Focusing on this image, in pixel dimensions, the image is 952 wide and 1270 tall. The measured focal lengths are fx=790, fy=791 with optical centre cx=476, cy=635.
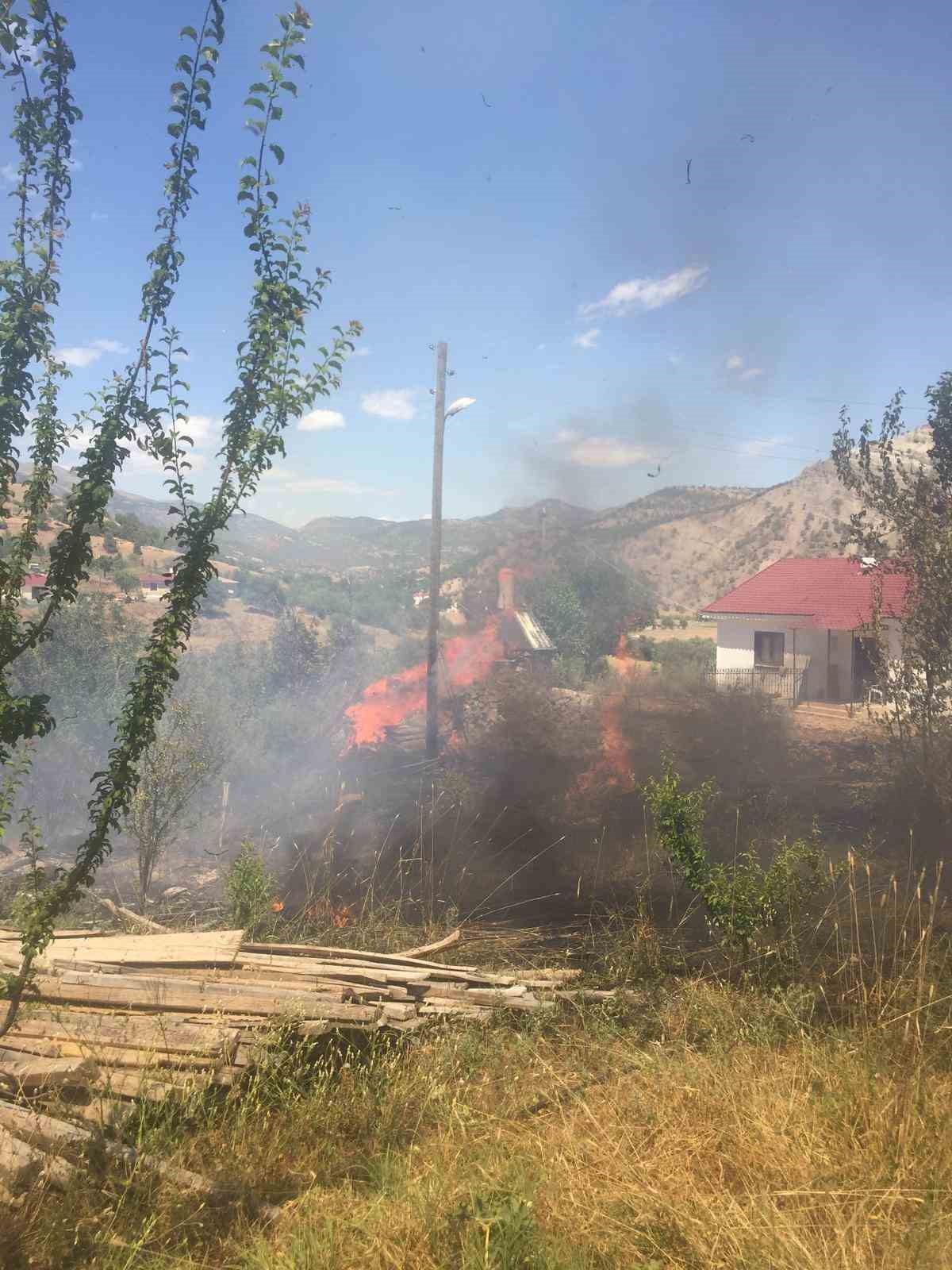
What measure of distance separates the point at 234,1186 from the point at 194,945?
296 centimetres

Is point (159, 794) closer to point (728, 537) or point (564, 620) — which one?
point (564, 620)

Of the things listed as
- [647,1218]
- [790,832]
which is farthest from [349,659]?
[647,1218]

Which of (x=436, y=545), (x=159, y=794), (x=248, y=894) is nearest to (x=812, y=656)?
(x=436, y=545)

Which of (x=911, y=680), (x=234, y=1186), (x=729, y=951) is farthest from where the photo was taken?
(x=911, y=680)

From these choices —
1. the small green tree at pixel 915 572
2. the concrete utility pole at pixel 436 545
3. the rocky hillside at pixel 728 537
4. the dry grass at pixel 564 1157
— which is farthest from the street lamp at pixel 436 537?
the rocky hillside at pixel 728 537

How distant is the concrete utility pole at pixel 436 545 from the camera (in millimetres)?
18562

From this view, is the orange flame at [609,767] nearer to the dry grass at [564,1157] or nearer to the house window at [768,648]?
the house window at [768,648]

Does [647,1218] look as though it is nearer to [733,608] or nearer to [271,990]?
[271,990]

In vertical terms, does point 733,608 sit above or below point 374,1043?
above

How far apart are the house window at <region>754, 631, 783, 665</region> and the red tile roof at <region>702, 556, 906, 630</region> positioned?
67 centimetres

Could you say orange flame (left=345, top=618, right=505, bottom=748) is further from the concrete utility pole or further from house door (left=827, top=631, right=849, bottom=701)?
house door (left=827, top=631, right=849, bottom=701)

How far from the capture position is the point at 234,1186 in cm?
374

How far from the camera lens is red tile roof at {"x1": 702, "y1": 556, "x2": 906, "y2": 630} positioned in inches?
909

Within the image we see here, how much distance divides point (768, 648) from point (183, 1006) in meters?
22.0
